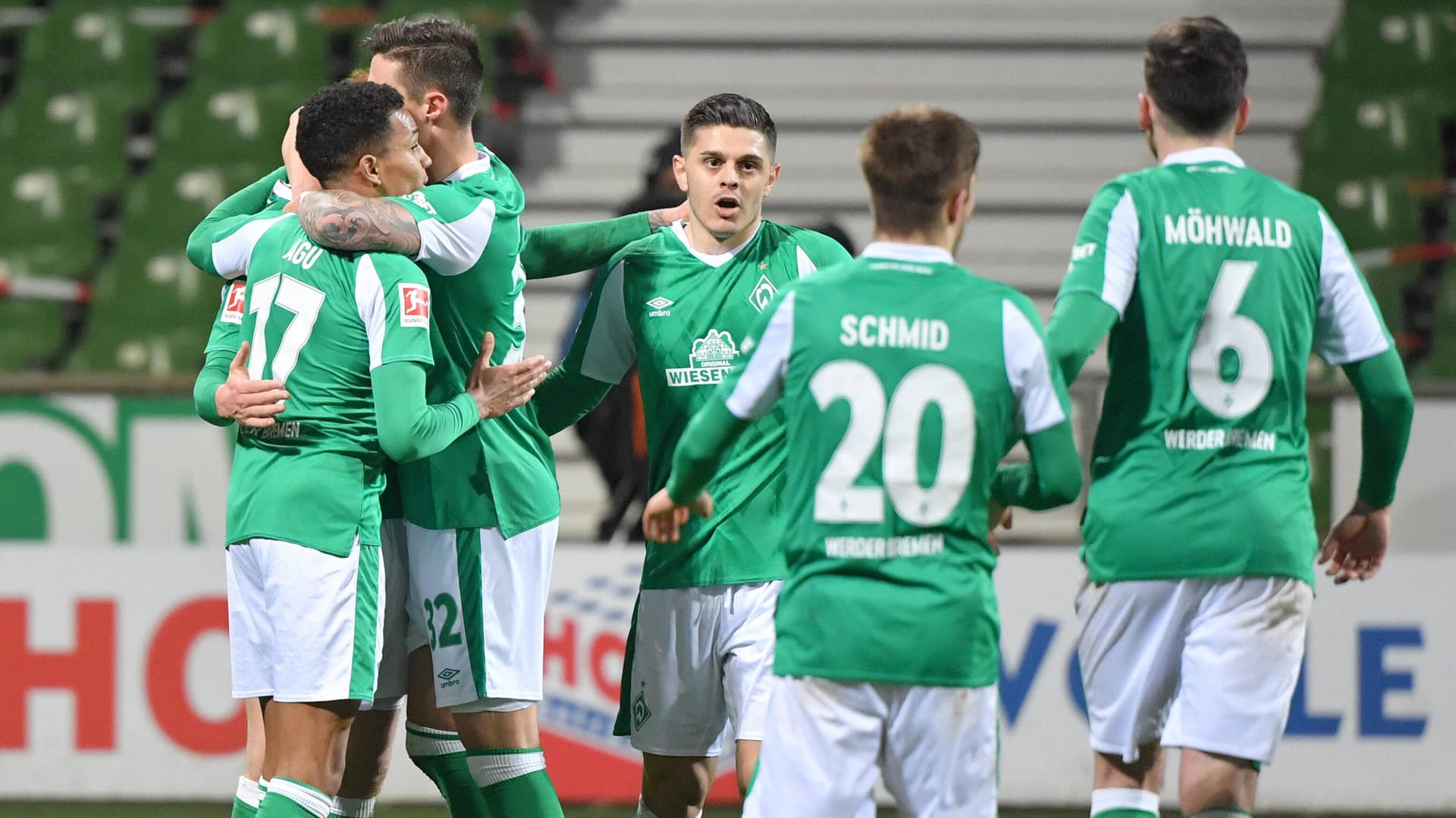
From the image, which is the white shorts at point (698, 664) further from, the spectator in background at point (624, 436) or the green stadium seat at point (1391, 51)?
the green stadium seat at point (1391, 51)


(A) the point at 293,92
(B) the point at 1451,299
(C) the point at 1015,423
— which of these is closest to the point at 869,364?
(C) the point at 1015,423

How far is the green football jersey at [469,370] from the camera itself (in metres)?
4.32

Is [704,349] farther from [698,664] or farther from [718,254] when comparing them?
[698,664]

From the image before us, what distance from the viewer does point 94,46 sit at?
11.5 meters

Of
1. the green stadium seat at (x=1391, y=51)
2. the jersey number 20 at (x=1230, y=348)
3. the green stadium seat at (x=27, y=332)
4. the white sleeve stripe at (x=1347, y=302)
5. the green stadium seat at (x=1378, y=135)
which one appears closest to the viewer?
the jersey number 20 at (x=1230, y=348)

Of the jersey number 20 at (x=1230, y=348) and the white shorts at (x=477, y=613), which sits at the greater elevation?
the jersey number 20 at (x=1230, y=348)

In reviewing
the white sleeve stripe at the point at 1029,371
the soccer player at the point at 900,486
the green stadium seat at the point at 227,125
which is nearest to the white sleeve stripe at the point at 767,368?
the soccer player at the point at 900,486

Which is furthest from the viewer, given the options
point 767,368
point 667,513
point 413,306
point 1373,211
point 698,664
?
point 1373,211

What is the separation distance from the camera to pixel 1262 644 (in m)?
3.58

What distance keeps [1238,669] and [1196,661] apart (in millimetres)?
86

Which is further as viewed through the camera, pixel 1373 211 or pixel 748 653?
pixel 1373 211

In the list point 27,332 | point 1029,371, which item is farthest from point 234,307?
point 27,332

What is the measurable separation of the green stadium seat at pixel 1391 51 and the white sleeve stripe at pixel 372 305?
8.54m

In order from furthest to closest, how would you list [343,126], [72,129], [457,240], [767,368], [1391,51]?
[72,129]
[1391,51]
[457,240]
[343,126]
[767,368]
